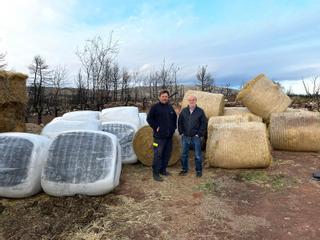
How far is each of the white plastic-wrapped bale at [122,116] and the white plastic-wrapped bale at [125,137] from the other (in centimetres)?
44

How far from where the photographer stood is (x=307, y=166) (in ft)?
24.6

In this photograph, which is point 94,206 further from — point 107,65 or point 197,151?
point 107,65

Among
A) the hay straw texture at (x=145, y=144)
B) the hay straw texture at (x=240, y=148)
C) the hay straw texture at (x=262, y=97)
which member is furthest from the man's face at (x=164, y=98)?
the hay straw texture at (x=262, y=97)

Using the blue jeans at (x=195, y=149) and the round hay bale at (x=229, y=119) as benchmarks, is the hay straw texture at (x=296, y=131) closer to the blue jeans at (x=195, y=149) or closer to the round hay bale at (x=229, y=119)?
the round hay bale at (x=229, y=119)

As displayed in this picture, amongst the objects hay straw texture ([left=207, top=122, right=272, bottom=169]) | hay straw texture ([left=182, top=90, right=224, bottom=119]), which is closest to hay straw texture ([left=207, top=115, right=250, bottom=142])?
hay straw texture ([left=182, top=90, right=224, bottom=119])

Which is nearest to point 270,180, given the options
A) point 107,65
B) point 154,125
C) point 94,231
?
point 154,125

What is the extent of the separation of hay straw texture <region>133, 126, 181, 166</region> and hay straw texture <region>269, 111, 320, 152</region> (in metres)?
2.60

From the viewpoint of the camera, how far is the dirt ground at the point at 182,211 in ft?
15.0

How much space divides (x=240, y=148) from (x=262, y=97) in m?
2.41

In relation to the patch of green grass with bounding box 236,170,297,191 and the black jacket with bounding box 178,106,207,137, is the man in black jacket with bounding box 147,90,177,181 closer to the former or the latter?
the black jacket with bounding box 178,106,207,137

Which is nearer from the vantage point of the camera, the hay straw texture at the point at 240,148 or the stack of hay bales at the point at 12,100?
the hay straw texture at the point at 240,148

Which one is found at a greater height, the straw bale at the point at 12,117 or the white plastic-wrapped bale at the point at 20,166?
the straw bale at the point at 12,117

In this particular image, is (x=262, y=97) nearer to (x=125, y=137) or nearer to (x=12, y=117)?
(x=125, y=137)

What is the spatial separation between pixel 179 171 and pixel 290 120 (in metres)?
3.12
